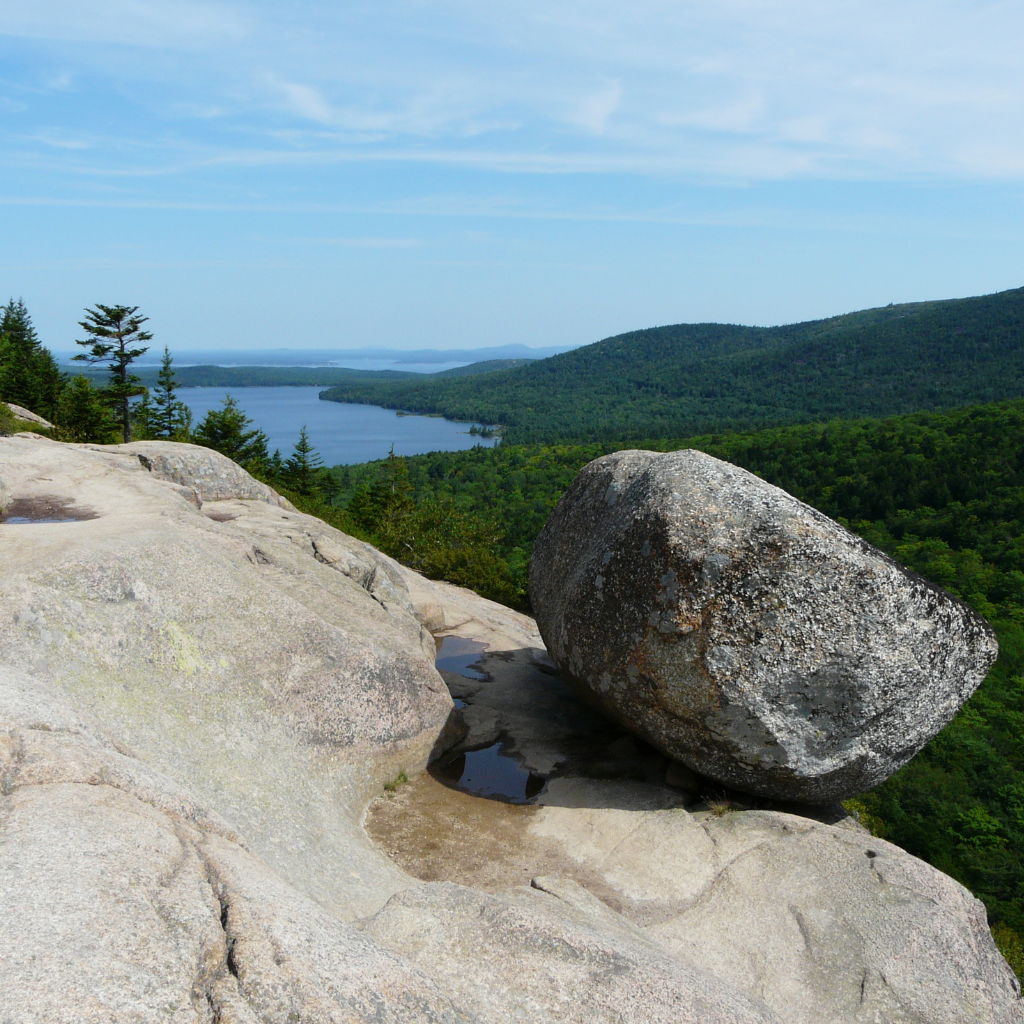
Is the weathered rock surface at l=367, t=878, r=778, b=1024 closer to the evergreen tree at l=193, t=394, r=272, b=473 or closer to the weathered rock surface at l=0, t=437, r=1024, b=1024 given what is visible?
the weathered rock surface at l=0, t=437, r=1024, b=1024

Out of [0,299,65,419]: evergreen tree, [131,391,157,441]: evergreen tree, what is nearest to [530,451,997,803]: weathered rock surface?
[0,299,65,419]: evergreen tree

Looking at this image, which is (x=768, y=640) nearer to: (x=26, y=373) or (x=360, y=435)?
(x=26, y=373)

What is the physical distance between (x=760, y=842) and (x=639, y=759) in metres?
2.73

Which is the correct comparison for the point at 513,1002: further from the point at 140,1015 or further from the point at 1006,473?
the point at 1006,473

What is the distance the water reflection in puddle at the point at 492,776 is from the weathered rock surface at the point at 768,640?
1.95 m

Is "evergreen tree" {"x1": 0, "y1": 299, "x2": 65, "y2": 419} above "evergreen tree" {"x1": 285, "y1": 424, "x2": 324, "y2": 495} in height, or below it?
above

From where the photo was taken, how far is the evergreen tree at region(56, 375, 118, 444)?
46.0 metres

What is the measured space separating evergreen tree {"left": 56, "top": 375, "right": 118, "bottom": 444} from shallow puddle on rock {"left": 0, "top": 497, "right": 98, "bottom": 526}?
116ft

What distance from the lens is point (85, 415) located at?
4631 cm

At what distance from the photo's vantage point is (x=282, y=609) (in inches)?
455

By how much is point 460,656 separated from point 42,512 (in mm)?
8755

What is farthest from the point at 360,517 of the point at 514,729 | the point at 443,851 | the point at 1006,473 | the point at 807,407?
the point at 807,407

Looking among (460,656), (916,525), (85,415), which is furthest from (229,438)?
(916,525)

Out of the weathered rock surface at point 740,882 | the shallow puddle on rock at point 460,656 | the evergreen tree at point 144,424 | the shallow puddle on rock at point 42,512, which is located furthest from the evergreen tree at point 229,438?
the weathered rock surface at point 740,882
